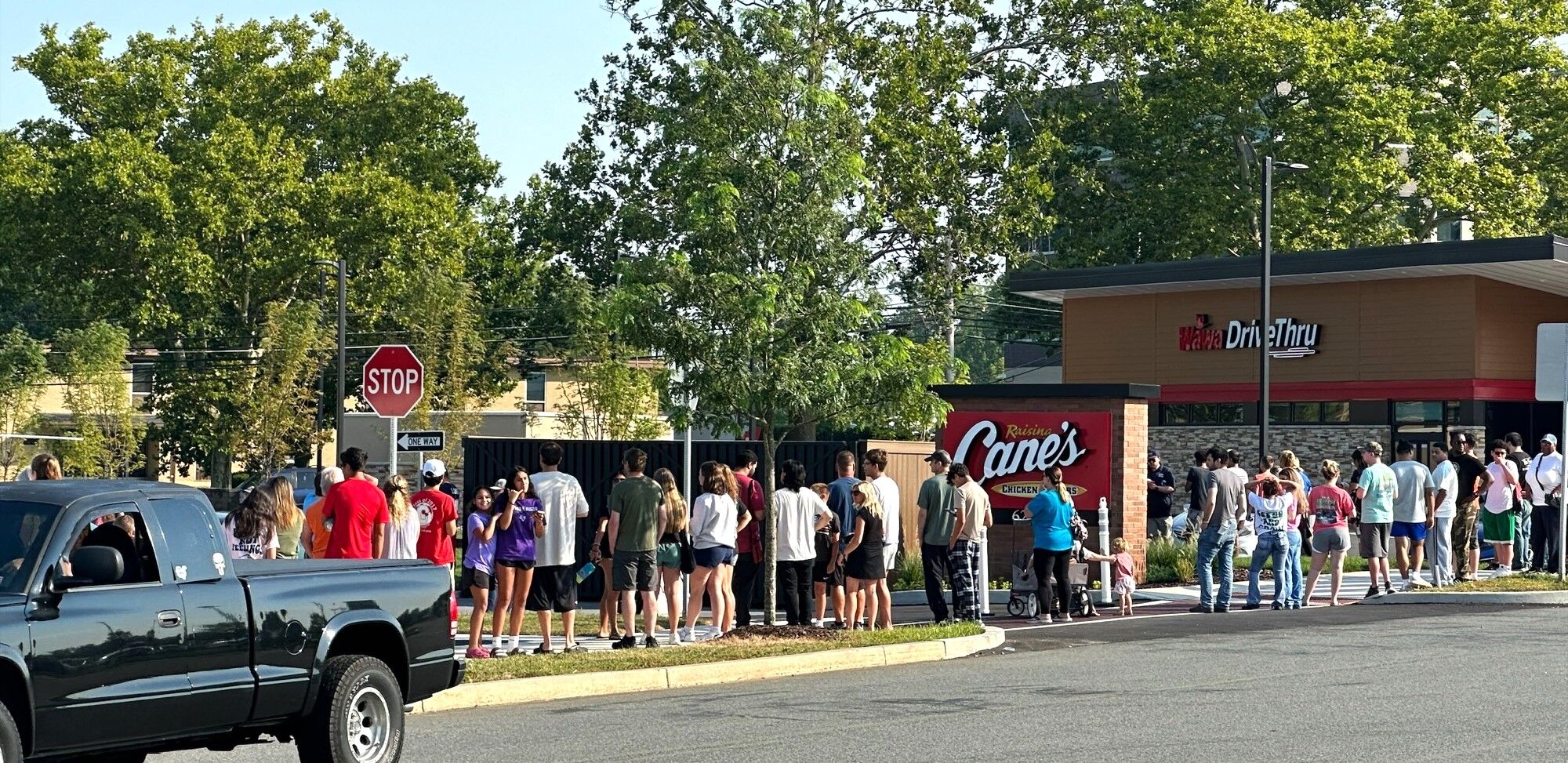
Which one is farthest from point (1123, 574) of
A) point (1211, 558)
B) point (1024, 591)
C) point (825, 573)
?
point (825, 573)

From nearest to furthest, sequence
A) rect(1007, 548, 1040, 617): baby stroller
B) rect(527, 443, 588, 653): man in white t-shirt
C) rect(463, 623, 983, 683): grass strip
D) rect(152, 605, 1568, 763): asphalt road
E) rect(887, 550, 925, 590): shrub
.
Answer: rect(152, 605, 1568, 763): asphalt road < rect(463, 623, 983, 683): grass strip < rect(527, 443, 588, 653): man in white t-shirt < rect(1007, 548, 1040, 617): baby stroller < rect(887, 550, 925, 590): shrub

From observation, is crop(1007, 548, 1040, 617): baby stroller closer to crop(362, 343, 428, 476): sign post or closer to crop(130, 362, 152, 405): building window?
crop(362, 343, 428, 476): sign post

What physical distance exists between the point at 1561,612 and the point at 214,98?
151ft

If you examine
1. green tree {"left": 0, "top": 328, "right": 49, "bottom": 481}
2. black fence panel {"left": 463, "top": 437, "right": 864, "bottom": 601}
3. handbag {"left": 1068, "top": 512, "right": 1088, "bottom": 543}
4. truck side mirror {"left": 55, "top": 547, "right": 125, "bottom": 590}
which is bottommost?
handbag {"left": 1068, "top": 512, "right": 1088, "bottom": 543}

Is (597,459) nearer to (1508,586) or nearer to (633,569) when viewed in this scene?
(633,569)

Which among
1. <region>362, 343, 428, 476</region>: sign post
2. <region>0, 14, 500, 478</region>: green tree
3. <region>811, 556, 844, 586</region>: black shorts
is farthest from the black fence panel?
<region>0, 14, 500, 478</region>: green tree

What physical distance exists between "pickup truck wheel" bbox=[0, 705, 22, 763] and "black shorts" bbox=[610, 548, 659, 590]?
8.58 metres

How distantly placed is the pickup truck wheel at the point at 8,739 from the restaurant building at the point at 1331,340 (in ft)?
84.9

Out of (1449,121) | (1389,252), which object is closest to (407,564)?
(1389,252)

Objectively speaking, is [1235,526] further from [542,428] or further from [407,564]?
[542,428]

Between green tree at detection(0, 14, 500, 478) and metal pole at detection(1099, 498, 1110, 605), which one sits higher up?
green tree at detection(0, 14, 500, 478)

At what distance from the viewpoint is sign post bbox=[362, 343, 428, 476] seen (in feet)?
59.5

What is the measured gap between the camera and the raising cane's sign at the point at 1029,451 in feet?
77.7

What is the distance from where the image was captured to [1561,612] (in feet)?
63.6
